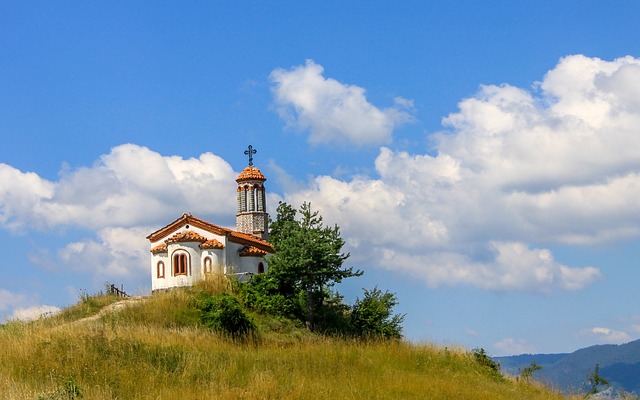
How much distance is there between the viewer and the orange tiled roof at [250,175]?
52562 mm

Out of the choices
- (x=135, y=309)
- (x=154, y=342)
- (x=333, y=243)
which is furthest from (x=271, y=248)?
(x=154, y=342)

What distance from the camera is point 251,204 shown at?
5325 centimetres

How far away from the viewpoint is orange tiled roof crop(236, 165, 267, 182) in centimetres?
5256

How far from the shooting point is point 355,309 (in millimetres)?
42906

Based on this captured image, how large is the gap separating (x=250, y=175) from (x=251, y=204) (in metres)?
2.06

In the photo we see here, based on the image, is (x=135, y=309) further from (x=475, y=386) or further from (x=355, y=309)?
(x=475, y=386)

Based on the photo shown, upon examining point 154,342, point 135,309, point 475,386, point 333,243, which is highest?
point 333,243

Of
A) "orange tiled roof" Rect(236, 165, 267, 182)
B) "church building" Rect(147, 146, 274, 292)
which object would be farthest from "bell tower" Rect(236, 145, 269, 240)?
"church building" Rect(147, 146, 274, 292)

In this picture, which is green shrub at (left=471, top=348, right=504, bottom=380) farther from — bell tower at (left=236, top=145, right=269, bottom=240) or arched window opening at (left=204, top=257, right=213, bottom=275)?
bell tower at (left=236, top=145, right=269, bottom=240)

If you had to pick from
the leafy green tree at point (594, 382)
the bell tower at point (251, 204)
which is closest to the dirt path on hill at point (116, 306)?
the bell tower at point (251, 204)

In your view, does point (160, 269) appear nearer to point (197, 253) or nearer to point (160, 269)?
point (160, 269)

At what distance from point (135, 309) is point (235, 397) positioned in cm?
2097

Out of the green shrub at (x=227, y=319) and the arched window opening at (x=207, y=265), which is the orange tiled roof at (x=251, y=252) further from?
the green shrub at (x=227, y=319)

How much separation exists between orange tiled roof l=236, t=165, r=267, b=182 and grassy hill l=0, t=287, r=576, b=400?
2464cm
